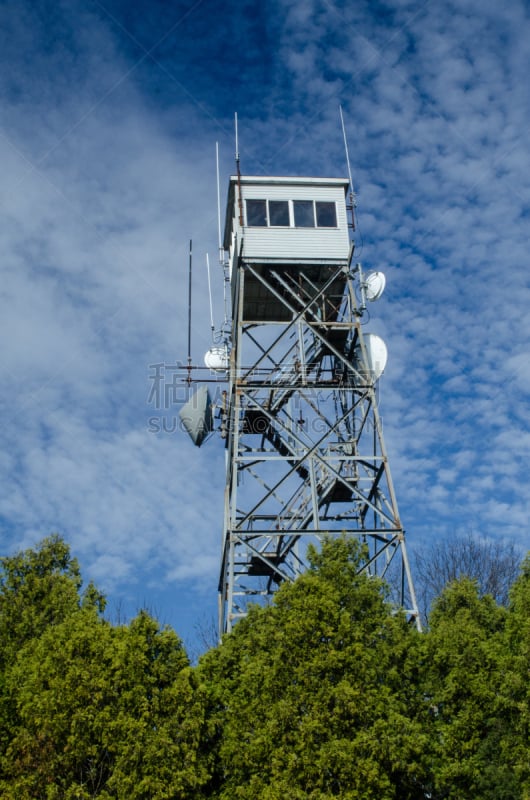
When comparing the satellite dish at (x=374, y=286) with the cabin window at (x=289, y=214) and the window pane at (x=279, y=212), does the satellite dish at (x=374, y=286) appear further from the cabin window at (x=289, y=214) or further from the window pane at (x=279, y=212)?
the window pane at (x=279, y=212)

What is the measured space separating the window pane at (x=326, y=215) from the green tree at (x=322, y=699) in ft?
46.1

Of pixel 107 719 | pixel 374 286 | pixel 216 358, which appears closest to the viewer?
pixel 107 719

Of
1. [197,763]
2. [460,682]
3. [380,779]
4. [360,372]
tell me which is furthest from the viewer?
[360,372]

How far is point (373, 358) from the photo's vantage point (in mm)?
25938

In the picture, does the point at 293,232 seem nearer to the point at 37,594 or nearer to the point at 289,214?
the point at 289,214

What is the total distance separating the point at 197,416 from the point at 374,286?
7.90 m

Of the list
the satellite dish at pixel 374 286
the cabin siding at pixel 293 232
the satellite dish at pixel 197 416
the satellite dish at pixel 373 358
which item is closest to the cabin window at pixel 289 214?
the cabin siding at pixel 293 232

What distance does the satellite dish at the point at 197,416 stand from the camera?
2638cm

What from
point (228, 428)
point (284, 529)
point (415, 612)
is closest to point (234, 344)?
point (228, 428)

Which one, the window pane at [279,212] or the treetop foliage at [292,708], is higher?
the window pane at [279,212]

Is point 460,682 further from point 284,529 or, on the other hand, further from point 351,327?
point 351,327

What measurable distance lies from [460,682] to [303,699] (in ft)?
12.9

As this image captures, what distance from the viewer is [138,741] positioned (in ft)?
47.9

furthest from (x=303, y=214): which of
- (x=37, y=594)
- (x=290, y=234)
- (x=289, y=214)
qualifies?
(x=37, y=594)
